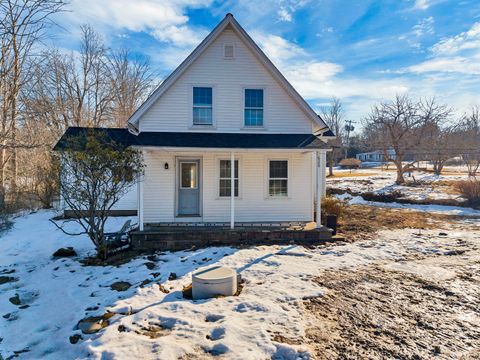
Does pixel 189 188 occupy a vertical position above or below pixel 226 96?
below

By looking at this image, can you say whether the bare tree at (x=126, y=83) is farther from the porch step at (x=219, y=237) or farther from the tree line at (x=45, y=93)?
the porch step at (x=219, y=237)

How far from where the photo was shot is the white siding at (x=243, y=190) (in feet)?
32.8

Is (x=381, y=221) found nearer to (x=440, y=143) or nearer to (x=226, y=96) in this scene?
(x=226, y=96)

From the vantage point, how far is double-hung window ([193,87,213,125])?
10.2 meters

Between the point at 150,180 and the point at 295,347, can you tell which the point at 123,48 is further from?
the point at 295,347

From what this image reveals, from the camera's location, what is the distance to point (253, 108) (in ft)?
34.0

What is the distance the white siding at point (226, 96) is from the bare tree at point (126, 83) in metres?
17.0

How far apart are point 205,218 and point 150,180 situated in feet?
7.61

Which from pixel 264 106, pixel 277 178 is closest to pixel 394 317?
pixel 277 178

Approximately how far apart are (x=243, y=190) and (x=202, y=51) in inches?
197

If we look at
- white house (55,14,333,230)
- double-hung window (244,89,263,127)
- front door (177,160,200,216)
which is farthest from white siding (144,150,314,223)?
double-hung window (244,89,263,127)

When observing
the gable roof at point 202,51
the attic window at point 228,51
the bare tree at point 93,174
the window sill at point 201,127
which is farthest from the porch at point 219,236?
the attic window at point 228,51

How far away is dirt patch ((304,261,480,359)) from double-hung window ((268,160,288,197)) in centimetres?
455

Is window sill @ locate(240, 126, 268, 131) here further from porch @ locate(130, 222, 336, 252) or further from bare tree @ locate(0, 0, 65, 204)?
bare tree @ locate(0, 0, 65, 204)
